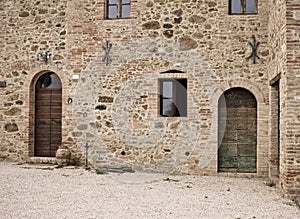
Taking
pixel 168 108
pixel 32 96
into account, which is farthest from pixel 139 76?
pixel 32 96

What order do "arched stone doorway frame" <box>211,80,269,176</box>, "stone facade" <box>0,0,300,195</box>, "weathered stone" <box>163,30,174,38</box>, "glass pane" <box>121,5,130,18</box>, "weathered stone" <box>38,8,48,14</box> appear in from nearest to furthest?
"arched stone doorway frame" <box>211,80,269,176</box>
"stone facade" <box>0,0,300,195</box>
"weathered stone" <box>163,30,174,38</box>
"glass pane" <box>121,5,130,18</box>
"weathered stone" <box>38,8,48,14</box>

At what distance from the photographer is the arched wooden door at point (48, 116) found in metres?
10.8

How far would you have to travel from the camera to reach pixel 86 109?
10.2 meters

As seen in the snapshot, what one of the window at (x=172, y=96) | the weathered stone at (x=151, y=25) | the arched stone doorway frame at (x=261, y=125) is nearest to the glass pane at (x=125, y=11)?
the weathered stone at (x=151, y=25)

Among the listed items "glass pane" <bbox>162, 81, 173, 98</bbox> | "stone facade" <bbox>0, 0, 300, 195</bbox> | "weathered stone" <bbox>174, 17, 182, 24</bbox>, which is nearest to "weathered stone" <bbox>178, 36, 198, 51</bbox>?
"stone facade" <bbox>0, 0, 300, 195</bbox>

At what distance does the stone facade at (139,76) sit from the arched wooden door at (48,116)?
222mm

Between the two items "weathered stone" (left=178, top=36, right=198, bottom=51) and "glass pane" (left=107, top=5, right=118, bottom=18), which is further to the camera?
"glass pane" (left=107, top=5, right=118, bottom=18)

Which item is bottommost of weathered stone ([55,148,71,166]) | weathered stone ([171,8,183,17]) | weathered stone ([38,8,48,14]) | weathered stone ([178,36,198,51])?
weathered stone ([55,148,71,166])

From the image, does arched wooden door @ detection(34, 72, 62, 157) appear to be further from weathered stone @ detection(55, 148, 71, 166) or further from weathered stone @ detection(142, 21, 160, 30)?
weathered stone @ detection(142, 21, 160, 30)

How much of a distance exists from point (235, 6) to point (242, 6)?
0.17m

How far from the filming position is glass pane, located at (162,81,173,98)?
9953mm

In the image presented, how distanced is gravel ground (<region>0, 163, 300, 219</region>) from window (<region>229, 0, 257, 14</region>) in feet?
13.3

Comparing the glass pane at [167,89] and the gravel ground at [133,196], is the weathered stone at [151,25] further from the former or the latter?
the gravel ground at [133,196]

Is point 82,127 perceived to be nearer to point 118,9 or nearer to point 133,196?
point 118,9
